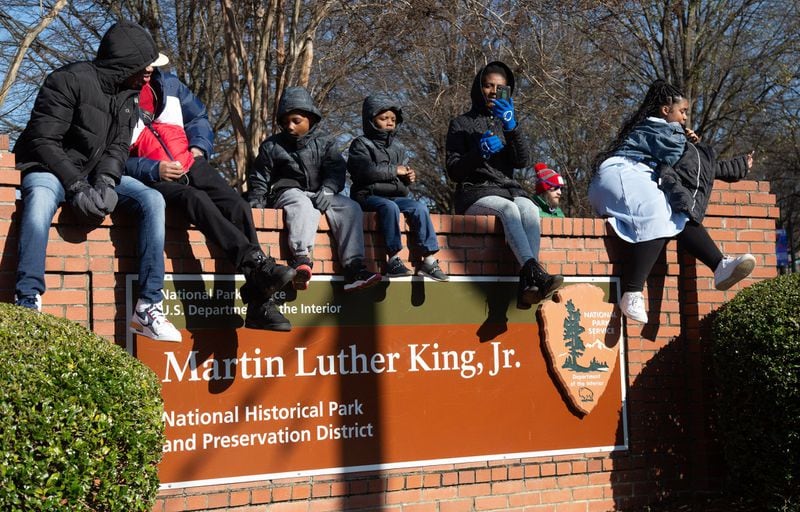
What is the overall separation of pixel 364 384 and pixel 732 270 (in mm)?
2624

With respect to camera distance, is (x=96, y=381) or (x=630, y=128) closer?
(x=96, y=381)

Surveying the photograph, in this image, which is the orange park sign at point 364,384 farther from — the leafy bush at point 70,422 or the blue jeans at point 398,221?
the leafy bush at point 70,422

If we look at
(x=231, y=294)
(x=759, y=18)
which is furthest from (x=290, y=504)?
(x=759, y=18)

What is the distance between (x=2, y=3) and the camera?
11711 millimetres

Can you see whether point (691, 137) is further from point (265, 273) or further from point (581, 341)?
point (265, 273)

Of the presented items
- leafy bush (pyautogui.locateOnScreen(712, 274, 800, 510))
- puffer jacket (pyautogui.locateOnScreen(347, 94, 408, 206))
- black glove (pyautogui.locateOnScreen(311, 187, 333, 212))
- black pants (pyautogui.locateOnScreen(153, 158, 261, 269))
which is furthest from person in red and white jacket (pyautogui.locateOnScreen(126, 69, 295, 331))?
leafy bush (pyautogui.locateOnScreen(712, 274, 800, 510))

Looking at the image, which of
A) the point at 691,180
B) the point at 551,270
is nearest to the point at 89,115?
the point at 551,270

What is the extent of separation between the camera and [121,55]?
5.31 meters

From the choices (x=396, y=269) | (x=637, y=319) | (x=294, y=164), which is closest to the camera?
(x=396, y=269)

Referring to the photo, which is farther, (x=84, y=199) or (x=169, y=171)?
(x=169, y=171)

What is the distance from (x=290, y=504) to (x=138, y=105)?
2.51 metres

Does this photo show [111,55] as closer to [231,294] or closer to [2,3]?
[231,294]

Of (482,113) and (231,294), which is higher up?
(482,113)

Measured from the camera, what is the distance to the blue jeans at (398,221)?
19.5 feet
